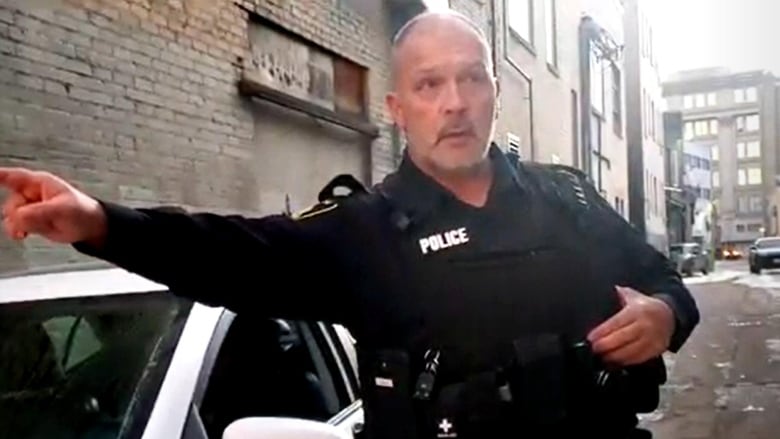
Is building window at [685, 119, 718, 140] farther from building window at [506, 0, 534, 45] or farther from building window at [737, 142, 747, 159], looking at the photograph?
building window at [506, 0, 534, 45]

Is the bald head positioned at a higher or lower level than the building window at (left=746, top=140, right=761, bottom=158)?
lower

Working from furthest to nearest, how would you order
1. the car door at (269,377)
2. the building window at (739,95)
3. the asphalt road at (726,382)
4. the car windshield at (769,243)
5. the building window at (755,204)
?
the building window at (755,204), the building window at (739,95), the car windshield at (769,243), the asphalt road at (726,382), the car door at (269,377)

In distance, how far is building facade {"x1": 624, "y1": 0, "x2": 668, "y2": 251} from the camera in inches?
691

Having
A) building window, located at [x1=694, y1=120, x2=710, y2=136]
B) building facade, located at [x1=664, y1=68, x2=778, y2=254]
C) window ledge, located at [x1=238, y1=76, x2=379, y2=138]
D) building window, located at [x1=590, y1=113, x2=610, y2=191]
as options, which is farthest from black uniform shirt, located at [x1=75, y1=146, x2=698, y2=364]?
building window, located at [x1=694, y1=120, x2=710, y2=136]

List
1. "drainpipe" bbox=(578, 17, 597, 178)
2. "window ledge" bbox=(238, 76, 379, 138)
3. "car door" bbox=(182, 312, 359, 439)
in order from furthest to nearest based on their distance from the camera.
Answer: "drainpipe" bbox=(578, 17, 597, 178) → "window ledge" bbox=(238, 76, 379, 138) → "car door" bbox=(182, 312, 359, 439)

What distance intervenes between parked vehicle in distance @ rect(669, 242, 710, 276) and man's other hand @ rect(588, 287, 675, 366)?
85.7 ft

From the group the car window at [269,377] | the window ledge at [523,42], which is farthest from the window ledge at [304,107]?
the window ledge at [523,42]

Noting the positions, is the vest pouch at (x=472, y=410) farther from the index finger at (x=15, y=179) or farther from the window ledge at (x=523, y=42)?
the window ledge at (x=523, y=42)

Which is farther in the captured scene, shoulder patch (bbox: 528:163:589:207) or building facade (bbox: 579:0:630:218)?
building facade (bbox: 579:0:630:218)

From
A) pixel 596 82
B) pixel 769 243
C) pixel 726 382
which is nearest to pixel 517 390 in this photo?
pixel 726 382

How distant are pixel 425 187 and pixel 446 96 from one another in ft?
0.38

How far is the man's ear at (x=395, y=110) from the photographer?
1.42m

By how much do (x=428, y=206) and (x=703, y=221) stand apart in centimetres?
3984

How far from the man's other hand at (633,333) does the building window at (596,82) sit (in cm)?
1328
